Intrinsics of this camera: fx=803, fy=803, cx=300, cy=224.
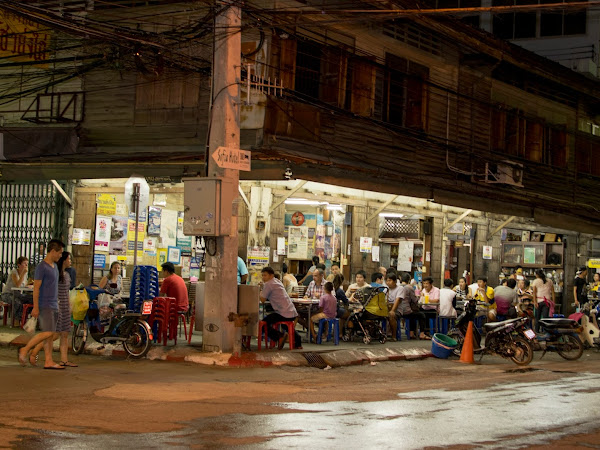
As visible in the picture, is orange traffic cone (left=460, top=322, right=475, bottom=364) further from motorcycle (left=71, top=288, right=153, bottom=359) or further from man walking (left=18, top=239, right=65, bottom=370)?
man walking (left=18, top=239, right=65, bottom=370)

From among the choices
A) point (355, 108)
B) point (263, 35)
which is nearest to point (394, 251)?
point (355, 108)

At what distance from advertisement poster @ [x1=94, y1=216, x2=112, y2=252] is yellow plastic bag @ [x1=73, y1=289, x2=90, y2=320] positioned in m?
5.89

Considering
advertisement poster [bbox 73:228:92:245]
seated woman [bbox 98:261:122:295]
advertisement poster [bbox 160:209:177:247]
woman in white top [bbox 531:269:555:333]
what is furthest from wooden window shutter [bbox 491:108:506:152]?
seated woman [bbox 98:261:122:295]

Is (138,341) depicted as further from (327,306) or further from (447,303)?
(447,303)

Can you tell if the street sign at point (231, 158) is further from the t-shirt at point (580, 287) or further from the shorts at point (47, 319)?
the t-shirt at point (580, 287)

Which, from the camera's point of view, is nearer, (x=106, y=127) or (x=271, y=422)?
(x=271, y=422)

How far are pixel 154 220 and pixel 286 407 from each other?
37.6 feet

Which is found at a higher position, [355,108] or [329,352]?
[355,108]

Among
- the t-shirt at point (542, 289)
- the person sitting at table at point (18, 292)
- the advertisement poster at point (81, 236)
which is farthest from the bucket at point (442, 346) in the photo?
the advertisement poster at point (81, 236)

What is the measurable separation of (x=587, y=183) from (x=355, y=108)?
1365 centimetres

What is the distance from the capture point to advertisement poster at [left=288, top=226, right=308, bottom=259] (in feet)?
71.3

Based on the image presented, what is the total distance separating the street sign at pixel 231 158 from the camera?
561 inches

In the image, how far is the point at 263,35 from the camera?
667 inches

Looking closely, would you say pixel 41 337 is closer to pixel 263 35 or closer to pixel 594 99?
pixel 263 35
